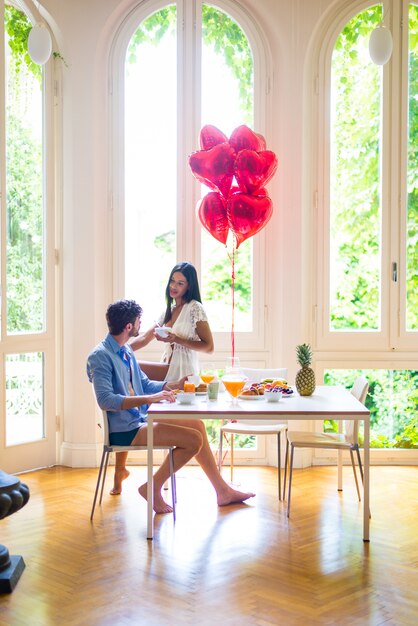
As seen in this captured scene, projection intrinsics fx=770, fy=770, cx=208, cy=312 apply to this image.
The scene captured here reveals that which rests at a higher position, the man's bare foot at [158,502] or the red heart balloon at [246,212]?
the red heart balloon at [246,212]

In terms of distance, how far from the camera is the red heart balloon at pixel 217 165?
4836 mm

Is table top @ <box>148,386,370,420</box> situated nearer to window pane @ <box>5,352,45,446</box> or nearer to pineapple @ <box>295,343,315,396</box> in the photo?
pineapple @ <box>295,343,315,396</box>

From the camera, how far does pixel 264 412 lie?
3881mm

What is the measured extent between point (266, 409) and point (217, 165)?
1.70 meters

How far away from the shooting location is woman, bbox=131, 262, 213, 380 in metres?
4.89

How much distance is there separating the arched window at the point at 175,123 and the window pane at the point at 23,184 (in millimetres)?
578

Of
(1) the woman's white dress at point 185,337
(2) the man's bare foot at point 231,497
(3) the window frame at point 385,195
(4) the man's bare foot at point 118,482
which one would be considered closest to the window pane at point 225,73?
(3) the window frame at point 385,195

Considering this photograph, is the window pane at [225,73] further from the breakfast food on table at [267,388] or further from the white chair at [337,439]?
the white chair at [337,439]

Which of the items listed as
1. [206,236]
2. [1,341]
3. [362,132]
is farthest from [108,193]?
Result: [362,132]

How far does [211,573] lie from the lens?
350 cm

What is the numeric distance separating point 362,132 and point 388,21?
828 mm

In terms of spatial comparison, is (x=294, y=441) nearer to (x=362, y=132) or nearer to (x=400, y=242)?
(x=400, y=242)

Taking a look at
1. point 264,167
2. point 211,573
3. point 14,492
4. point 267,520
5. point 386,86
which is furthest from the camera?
point 386,86

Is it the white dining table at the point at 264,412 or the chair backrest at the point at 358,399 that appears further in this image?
the chair backrest at the point at 358,399
